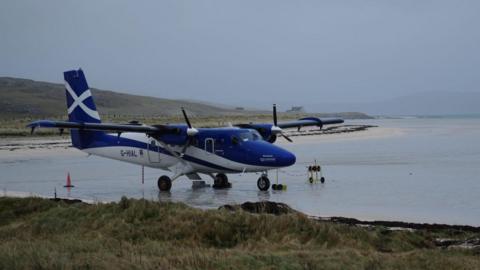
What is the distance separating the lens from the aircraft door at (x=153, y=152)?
24531 millimetres

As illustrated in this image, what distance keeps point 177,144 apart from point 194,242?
12.3 metres

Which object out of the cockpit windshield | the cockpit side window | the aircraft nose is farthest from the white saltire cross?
the aircraft nose

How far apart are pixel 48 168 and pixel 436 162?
19306 mm

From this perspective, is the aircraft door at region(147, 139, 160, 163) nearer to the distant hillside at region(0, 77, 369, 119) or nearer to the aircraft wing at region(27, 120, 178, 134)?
the aircraft wing at region(27, 120, 178, 134)

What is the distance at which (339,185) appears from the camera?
77.5ft

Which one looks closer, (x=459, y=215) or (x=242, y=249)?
(x=242, y=249)

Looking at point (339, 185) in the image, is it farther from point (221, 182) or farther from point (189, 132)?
point (189, 132)

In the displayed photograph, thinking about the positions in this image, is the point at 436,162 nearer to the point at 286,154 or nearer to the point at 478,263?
the point at 286,154

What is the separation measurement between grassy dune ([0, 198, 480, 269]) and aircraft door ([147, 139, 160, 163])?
26.8 feet

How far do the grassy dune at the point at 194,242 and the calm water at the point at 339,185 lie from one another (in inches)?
172

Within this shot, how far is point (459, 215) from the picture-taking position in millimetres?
16656

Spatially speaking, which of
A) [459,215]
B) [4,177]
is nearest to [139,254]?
[459,215]

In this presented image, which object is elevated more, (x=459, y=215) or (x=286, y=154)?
(x=286, y=154)

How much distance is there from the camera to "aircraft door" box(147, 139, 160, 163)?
80.5 ft
